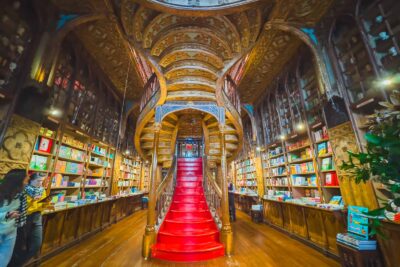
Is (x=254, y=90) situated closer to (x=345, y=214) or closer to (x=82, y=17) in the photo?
(x=345, y=214)

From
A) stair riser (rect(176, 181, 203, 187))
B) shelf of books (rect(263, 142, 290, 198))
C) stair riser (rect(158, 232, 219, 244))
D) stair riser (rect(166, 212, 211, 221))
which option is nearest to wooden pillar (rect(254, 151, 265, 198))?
shelf of books (rect(263, 142, 290, 198))

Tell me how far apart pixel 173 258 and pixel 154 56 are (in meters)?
3.44

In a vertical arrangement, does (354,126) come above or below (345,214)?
above

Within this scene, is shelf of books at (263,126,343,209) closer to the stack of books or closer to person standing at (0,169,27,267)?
the stack of books

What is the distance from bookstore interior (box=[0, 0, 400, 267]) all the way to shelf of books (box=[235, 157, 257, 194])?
1.64 metres

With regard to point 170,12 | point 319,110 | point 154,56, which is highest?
point 170,12

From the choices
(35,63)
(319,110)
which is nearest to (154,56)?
(35,63)

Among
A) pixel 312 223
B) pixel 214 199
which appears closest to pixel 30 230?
pixel 214 199

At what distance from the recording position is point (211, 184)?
12.7ft

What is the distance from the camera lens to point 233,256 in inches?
112

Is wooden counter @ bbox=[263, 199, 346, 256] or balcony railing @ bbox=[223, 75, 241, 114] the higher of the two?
balcony railing @ bbox=[223, 75, 241, 114]

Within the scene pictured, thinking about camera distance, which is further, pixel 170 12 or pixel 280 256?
pixel 280 256

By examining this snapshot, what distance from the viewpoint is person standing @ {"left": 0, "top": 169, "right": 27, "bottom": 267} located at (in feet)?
5.42

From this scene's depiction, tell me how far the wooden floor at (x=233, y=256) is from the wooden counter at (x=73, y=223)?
0.17 metres
